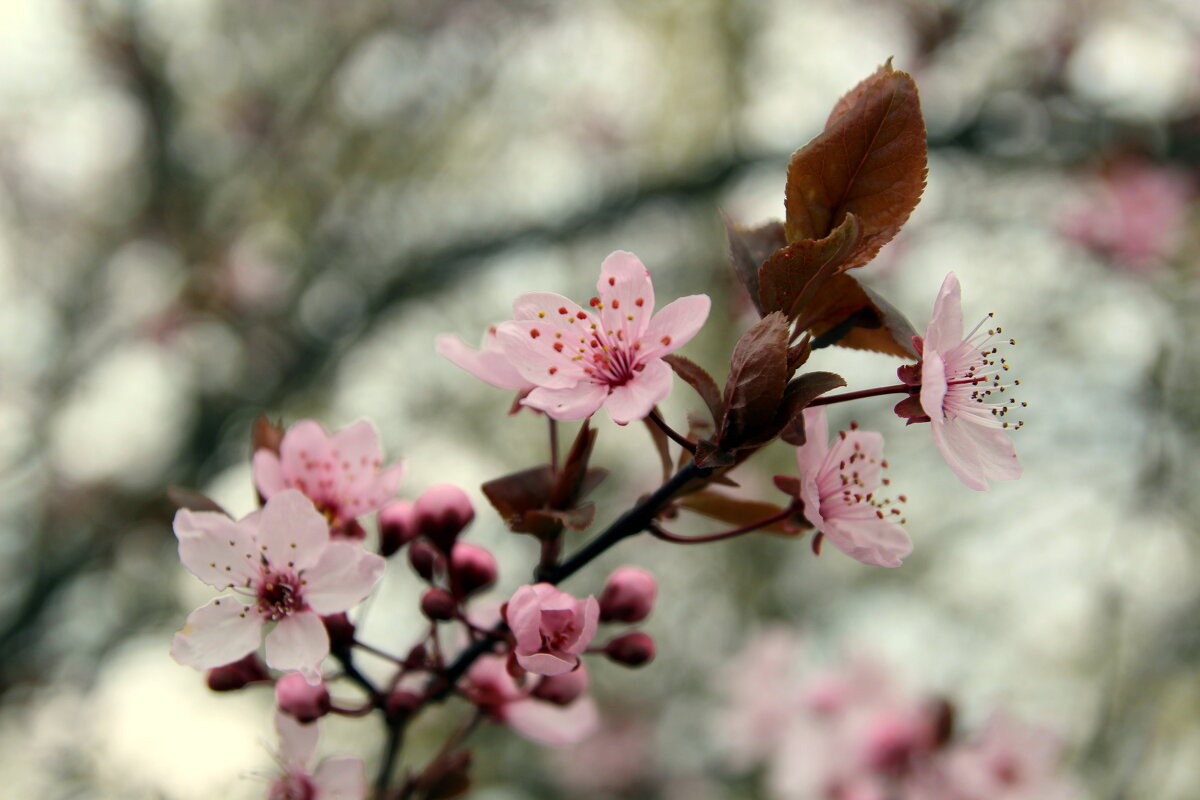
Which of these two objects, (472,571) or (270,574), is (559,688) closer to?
(472,571)

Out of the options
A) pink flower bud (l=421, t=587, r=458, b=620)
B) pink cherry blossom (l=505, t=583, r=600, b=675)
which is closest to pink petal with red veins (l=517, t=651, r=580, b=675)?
pink cherry blossom (l=505, t=583, r=600, b=675)

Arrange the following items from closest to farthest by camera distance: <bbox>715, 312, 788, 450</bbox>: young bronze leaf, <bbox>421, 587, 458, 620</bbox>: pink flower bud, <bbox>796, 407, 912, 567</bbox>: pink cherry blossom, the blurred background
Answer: <bbox>715, 312, 788, 450</bbox>: young bronze leaf, <bbox>796, 407, 912, 567</bbox>: pink cherry blossom, <bbox>421, 587, 458, 620</bbox>: pink flower bud, the blurred background

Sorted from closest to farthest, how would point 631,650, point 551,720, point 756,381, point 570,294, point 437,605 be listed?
point 756,381 → point 437,605 → point 631,650 → point 551,720 → point 570,294

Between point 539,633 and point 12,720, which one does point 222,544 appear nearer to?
point 539,633

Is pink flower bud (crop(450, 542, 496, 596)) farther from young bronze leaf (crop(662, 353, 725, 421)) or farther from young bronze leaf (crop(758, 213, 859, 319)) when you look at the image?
young bronze leaf (crop(758, 213, 859, 319))

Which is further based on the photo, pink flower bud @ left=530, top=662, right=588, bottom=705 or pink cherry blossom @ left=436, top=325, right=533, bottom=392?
pink flower bud @ left=530, top=662, right=588, bottom=705

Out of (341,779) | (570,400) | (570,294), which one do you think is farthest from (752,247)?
(570,294)

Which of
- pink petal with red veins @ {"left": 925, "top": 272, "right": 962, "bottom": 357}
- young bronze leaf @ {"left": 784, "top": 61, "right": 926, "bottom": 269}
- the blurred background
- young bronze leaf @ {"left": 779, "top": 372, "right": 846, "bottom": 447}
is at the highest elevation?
young bronze leaf @ {"left": 784, "top": 61, "right": 926, "bottom": 269}
